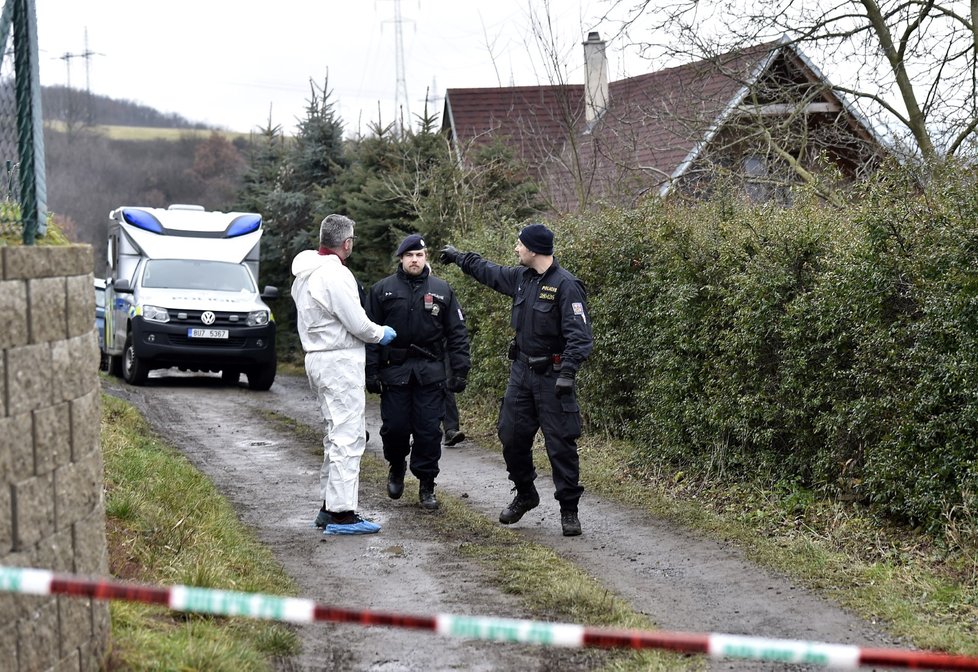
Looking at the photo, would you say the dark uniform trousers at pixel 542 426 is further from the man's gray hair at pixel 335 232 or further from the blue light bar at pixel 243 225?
the blue light bar at pixel 243 225

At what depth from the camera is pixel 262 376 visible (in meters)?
18.3

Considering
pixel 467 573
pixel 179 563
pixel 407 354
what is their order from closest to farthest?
1. pixel 179 563
2. pixel 467 573
3. pixel 407 354

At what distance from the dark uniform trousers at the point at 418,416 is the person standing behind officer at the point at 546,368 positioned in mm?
663

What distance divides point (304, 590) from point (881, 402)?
3.44 meters

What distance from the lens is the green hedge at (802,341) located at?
21.3 ft

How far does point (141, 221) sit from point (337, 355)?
518 inches

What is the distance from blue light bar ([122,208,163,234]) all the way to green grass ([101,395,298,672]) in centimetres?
1075

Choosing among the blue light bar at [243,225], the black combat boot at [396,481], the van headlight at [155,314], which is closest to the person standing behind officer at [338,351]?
the black combat boot at [396,481]

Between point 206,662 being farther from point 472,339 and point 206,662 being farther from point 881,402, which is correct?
point 472,339

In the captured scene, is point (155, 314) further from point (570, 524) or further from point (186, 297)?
point (570, 524)

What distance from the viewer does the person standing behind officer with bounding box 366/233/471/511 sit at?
8.51 metres

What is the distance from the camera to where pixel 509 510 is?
816 centimetres

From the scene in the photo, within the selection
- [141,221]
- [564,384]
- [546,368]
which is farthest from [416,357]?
[141,221]

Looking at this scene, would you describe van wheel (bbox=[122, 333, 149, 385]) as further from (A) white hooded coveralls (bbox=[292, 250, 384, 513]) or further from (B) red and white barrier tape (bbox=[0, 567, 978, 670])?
(B) red and white barrier tape (bbox=[0, 567, 978, 670])
